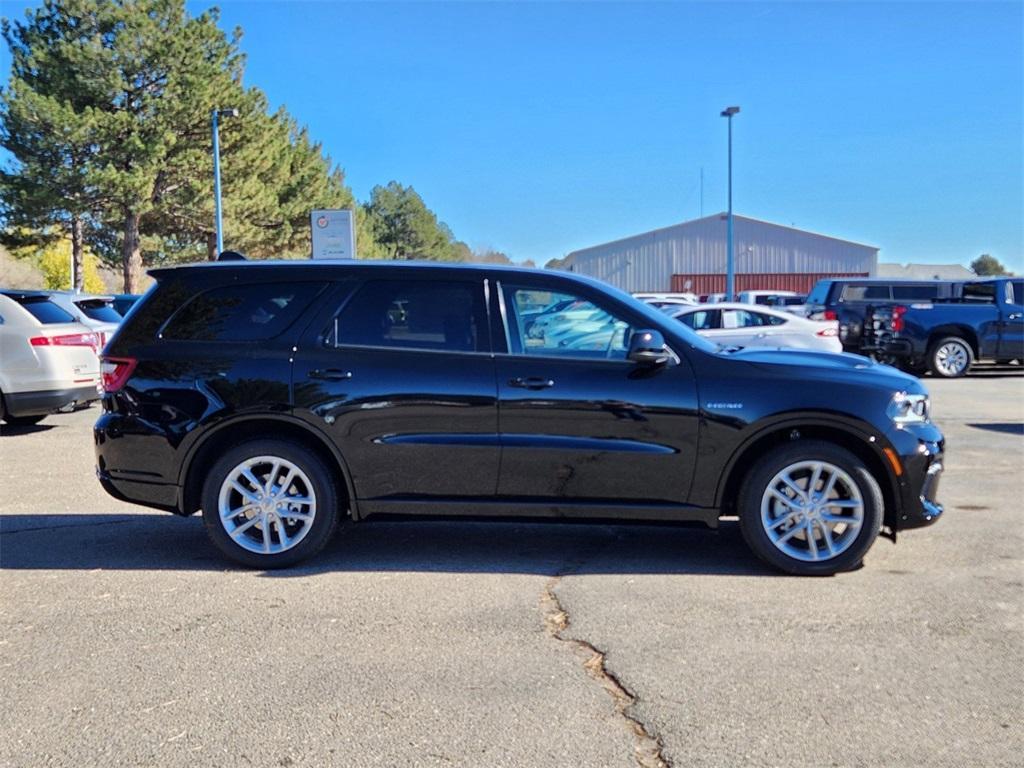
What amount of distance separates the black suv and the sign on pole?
19.0m

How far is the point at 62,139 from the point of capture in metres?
30.3

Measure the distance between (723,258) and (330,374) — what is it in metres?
56.7

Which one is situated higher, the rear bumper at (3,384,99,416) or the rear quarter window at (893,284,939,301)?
the rear quarter window at (893,284,939,301)

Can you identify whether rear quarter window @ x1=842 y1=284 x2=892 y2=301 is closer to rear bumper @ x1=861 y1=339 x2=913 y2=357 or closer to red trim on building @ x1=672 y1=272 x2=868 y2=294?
rear bumper @ x1=861 y1=339 x2=913 y2=357

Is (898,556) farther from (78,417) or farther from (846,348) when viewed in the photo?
(846,348)

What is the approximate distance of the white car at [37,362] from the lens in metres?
10.2

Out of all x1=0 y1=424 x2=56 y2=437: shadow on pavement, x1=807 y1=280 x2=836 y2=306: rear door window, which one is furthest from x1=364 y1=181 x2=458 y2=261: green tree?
x1=0 y1=424 x2=56 y2=437: shadow on pavement

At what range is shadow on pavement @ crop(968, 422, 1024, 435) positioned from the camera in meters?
10.7

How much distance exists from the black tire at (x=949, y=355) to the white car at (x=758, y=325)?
9.89 ft

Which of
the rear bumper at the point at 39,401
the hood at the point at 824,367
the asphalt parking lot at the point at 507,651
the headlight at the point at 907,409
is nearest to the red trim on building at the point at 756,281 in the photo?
the rear bumper at the point at 39,401

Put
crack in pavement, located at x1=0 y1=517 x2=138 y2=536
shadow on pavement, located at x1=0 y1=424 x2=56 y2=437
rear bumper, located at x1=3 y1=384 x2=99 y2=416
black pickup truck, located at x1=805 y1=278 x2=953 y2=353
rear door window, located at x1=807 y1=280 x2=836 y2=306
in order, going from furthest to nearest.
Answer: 1. rear door window, located at x1=807 y1=280 x2=836 y2=306
2. black pickup truck, located at x1=805 y1=278 x2=953 y2=353
3. shadow on pavement, located at x1=0 y1=424 x2=56 y2=437
4. rear bumper, located at x1=3 y1=384 x2=99 y2=416
5. crack in pavement, located at x1=0 y1=517 x2=138 y2=536

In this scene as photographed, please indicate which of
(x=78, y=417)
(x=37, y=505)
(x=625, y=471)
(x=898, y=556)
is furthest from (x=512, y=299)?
(x=78, y=417)

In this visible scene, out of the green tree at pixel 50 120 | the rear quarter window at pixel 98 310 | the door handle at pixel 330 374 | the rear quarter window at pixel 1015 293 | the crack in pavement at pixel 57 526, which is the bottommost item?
the crack in pavement at pixel 57 526

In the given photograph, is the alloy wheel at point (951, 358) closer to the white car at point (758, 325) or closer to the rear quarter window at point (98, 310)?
the white car at point (758, 325)
